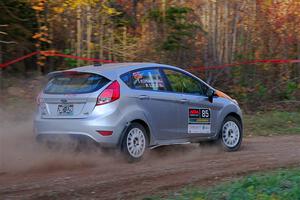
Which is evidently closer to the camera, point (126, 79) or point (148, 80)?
point (126, 79)

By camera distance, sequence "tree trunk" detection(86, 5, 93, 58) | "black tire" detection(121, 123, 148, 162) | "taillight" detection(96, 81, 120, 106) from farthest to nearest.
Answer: "tree trunk" detection(86, 5, 93, 58)
"black tire" detection(121, 123, 148, 162)
"taillight" detection(96, 81, 120, 106)

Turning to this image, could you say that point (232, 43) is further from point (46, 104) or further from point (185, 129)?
point (46, 104)

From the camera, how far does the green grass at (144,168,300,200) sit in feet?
23.3

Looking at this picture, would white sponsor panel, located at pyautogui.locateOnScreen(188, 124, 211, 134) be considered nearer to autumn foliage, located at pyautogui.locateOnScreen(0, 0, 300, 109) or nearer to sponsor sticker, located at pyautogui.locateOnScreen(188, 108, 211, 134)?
sponsor sticker, located at pyautogui.locateOnScreen(188, 108, 211, 134)

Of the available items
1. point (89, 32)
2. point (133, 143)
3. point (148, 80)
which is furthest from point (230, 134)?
point (89, 32)

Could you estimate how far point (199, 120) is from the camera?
11125 millimetres

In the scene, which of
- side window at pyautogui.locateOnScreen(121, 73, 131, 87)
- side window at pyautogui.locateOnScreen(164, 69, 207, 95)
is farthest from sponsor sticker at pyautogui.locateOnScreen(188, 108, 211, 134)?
side window at pyautogui.locateOnScreen(121, 73, 131, 87)

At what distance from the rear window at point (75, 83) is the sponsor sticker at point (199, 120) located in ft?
6.29

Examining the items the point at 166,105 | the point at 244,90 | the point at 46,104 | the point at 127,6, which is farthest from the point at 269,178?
the point at 127,6

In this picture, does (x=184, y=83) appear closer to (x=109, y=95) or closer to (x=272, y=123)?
(x=109, y=95)

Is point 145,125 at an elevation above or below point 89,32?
below

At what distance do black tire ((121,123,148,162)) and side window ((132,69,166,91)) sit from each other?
0.68m

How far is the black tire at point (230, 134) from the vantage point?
11.6 m

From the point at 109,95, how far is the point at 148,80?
3.24 feet
